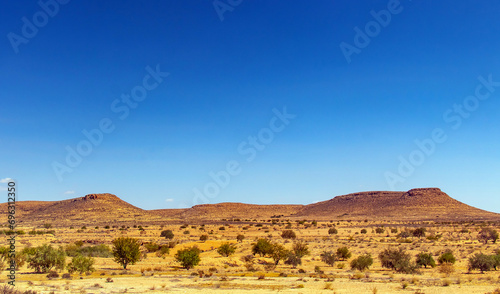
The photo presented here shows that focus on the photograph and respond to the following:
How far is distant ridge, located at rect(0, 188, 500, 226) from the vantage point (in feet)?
433

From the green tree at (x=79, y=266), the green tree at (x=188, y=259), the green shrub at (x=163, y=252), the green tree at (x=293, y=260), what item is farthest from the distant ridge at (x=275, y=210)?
the green tree at (x=79, y=266)

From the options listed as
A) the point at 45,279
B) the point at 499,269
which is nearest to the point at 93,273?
the point at 45,279

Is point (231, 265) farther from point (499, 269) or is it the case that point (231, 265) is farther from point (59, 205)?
point (59, 205)

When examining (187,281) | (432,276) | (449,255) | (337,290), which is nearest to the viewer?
(337,290)

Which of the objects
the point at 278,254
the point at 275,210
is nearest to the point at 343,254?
the point at 278,254

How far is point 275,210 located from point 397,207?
187 ft

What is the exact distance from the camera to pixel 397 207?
156 m

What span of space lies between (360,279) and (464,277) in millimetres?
7150

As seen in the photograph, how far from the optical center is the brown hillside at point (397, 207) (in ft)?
465

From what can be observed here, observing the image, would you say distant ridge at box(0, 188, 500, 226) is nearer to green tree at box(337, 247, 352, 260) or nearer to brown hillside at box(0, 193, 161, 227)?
brown hillside at box(0, 193, 161, 227)

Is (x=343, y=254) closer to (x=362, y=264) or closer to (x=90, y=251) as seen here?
(x=362, y=264)

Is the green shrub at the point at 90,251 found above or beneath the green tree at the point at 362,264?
above

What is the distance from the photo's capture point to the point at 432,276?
1112 inches

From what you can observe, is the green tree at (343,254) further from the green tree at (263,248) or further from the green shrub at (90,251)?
the green shrub at (90,251)
